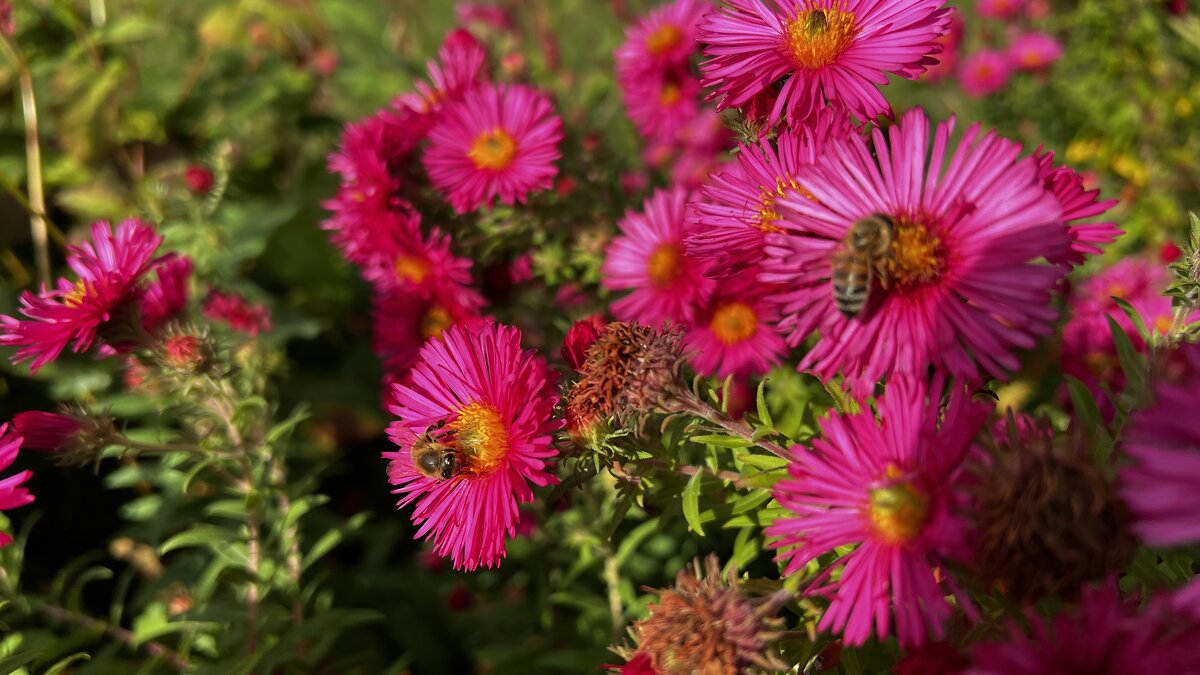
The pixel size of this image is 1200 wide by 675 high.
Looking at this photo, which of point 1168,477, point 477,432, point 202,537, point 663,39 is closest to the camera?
point 1168,477

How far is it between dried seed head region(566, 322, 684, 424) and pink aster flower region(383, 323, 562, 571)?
4 centimetres

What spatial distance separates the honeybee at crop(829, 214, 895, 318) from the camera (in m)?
0.74

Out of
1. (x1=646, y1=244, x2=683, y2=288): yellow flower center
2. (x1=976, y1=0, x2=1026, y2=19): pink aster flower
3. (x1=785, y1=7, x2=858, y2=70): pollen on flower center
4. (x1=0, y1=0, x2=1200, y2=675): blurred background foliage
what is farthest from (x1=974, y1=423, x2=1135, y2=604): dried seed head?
(x1=976, y1=0, x2=1026, y2=19): pink aster flower

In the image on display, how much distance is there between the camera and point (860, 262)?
2.46 feet

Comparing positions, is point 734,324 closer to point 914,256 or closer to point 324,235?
point 914,256

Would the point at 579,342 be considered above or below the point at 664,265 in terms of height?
below

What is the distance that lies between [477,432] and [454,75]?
0.95 meters

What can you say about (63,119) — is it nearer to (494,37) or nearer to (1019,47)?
(494,37)

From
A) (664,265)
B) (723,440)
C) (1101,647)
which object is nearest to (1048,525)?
(1101,647)

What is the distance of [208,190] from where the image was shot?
91.2 inches

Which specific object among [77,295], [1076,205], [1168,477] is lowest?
[1168,477]

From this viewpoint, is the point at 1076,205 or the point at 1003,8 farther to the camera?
the point at 1003,8

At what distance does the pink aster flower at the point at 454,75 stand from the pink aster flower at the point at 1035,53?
2.16 metres

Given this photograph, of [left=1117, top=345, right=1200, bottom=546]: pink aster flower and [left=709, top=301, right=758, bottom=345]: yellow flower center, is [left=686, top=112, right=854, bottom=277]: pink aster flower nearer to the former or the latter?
[left=709, top=301, right=758, bottom=345]: yellow flower center
